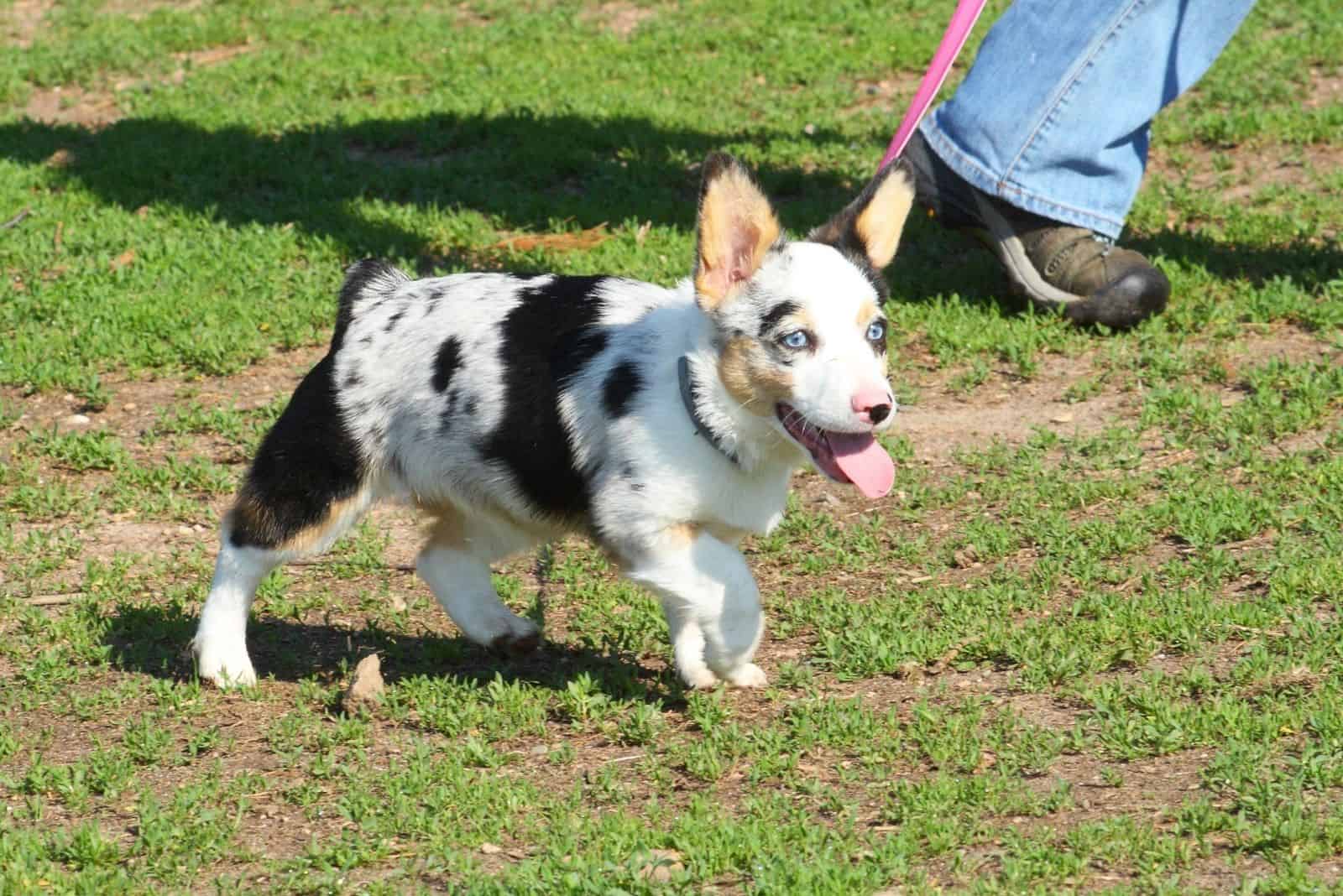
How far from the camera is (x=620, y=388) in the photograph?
180 inches

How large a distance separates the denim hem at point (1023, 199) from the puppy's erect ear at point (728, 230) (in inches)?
129

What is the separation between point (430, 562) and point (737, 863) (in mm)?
1699

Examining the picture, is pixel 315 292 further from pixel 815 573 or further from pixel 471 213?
pixel 815 573

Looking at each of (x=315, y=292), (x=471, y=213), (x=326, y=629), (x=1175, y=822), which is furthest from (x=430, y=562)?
(x=471, y=213)

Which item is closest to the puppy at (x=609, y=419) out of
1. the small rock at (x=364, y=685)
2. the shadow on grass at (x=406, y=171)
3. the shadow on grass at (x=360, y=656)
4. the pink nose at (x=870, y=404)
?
the pink nose at (x=870, y=404)

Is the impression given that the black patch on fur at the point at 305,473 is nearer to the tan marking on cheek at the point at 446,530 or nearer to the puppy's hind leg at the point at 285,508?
the puppy's hind leg at the point at 285,508

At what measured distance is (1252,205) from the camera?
866 centimetres

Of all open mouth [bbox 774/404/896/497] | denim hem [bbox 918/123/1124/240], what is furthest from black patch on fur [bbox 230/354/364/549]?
denim hem [bbox 918/123/1124/240]

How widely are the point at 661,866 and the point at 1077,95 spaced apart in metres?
4.56

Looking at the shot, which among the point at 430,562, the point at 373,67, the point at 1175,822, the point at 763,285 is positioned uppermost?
the point at 763,285

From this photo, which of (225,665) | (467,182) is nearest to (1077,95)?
(467,182)

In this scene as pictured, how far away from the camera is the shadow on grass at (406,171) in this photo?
8.78 meters

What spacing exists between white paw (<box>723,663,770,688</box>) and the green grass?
96mm

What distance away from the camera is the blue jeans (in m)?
7.34
